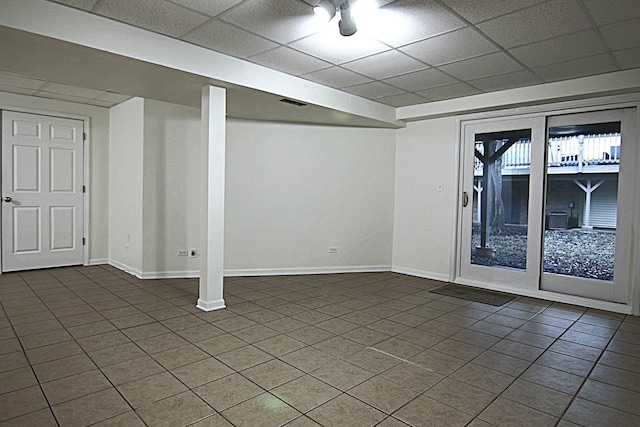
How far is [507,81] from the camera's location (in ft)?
14.1

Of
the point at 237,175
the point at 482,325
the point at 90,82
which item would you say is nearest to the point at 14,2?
the point at 90,82

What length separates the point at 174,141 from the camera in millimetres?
5297

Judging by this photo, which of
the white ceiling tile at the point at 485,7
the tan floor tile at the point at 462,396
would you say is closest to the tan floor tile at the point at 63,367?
the tan floor tile at the point at 462,396

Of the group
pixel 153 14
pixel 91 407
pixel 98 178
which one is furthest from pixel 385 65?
pixel 98 178

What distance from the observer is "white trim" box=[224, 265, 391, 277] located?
220 inches

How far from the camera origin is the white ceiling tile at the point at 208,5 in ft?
8.64

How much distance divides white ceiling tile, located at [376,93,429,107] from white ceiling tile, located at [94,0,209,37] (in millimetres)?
2821

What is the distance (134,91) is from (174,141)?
1195 mm

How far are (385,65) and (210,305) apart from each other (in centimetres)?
296

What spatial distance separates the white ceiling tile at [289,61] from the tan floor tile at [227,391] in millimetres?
2709

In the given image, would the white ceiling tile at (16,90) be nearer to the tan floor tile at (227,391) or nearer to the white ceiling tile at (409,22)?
the white ceiling tile at (409,22)

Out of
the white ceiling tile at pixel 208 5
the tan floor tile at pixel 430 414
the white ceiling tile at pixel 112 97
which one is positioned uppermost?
the white ceiling tile at pixel 112 97

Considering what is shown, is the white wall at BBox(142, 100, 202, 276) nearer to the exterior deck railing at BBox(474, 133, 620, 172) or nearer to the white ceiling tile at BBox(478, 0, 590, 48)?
the white ceiling tile at BBox(478, 0, 590, 48)

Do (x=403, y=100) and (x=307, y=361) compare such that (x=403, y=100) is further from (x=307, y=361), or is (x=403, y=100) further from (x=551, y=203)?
(x=307, y=361)
